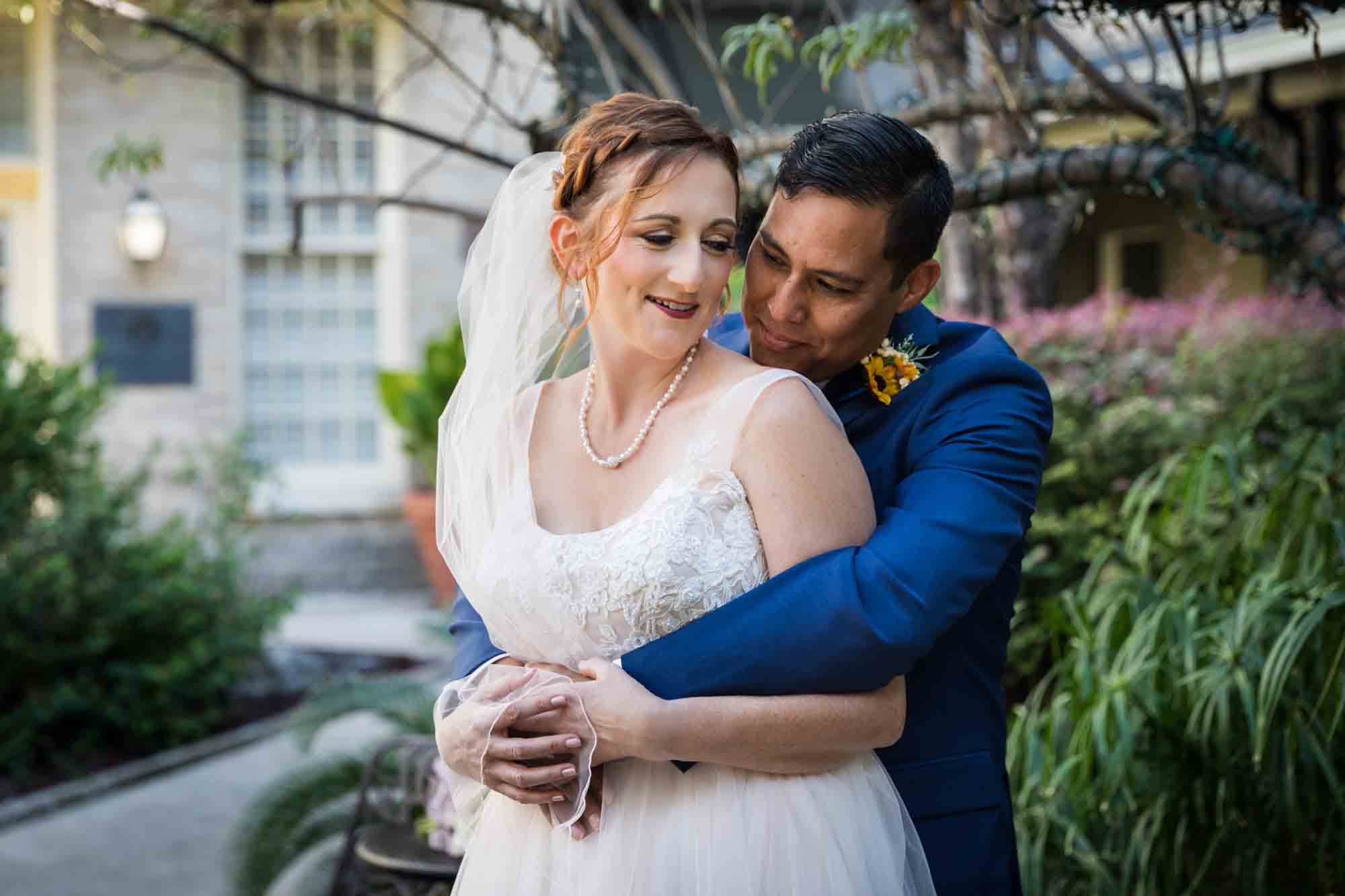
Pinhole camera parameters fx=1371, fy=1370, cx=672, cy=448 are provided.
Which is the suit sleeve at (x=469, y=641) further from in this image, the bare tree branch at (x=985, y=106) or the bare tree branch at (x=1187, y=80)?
the bare tree branch at (x=1187, y=80)

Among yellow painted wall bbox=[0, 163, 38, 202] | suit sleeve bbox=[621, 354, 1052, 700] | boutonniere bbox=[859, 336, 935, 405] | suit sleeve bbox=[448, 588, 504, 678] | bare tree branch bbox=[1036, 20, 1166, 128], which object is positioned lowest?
suit sleeve bbox=[448, 588, 504, 678]

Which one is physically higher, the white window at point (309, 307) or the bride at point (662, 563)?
the white window at point (309, 307)

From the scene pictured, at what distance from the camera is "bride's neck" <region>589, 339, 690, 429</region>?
2.07 m

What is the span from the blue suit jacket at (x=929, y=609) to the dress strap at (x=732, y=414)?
0.18 m

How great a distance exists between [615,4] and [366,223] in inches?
361

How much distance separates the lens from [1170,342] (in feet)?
23.0

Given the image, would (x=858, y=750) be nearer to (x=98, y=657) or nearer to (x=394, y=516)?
(x=98, y=657)

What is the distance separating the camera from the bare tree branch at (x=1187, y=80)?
2990 millimetres

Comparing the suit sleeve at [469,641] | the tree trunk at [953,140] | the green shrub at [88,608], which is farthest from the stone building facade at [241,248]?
the suit sleeve at [469,641]

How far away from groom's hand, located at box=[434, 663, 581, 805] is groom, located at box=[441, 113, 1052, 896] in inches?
5.3

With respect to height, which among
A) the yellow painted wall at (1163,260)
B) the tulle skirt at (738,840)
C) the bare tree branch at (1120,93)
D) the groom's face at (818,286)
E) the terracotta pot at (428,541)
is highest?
the yellow painted wall at (1163,260)

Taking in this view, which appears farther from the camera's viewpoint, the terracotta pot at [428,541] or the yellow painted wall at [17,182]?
the yellow painted wall at [17,182]

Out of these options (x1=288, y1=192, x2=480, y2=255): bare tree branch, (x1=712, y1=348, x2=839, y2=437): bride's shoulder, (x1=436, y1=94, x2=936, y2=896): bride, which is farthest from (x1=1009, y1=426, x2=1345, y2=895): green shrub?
(x1=288, y1=192, x2=480, y2=255): bare tree branch

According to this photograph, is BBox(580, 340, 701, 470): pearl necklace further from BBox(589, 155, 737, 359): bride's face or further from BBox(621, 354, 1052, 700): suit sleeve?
BBox(621, 354, 1052, 700): suit sleeve
